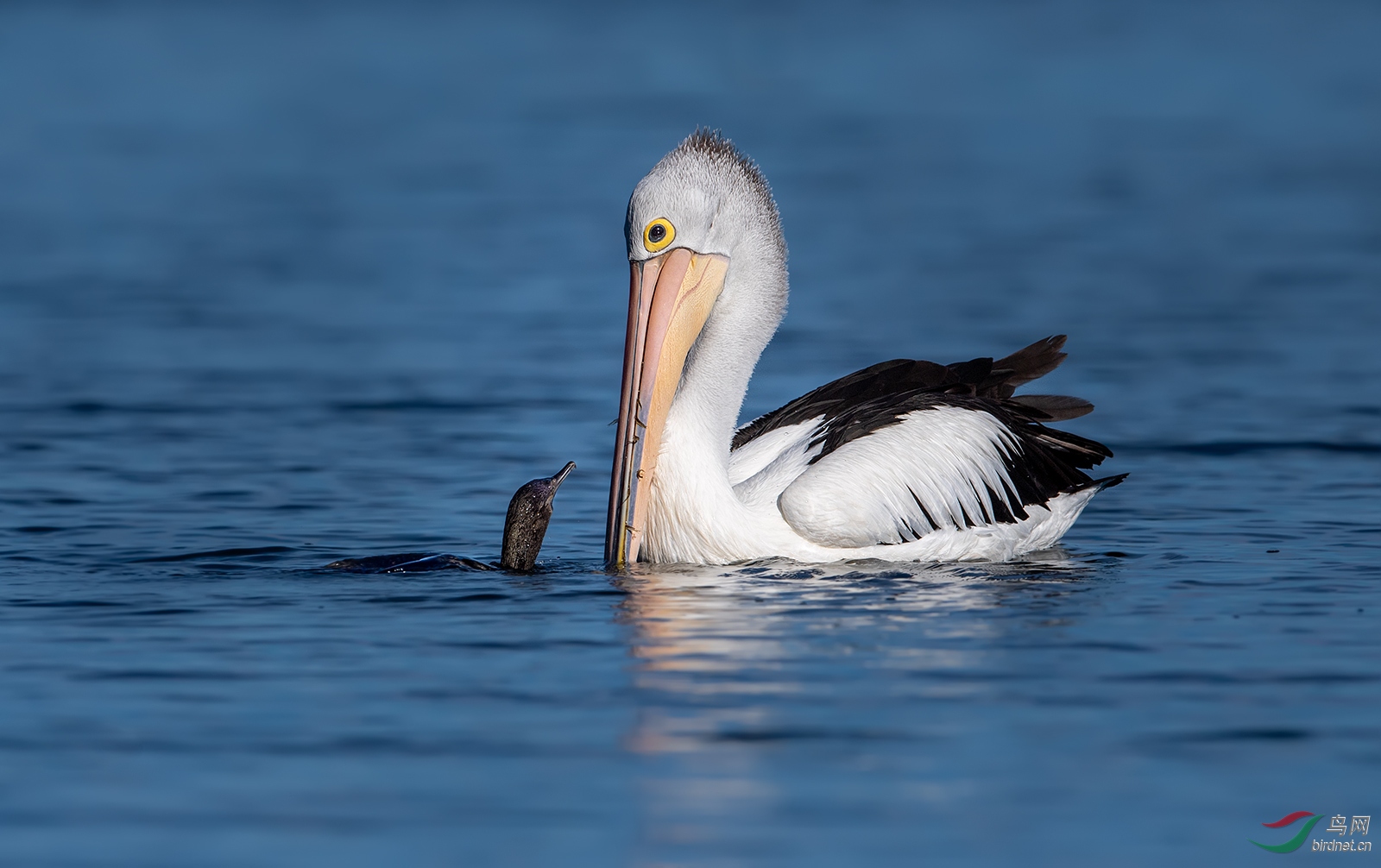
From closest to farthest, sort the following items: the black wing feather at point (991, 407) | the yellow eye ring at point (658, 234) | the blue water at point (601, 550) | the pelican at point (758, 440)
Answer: the blue water at point (601, 550) < the pelican at point (758, 440) < the yellow eye ring at point (658, 234) < the black wing feather at point (991, 407)

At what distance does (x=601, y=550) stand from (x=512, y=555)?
0.67 meters

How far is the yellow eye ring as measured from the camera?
23.0ft

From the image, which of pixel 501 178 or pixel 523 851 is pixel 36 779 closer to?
pixel 523 851

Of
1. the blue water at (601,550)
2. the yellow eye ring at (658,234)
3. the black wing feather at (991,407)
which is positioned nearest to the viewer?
the blue water at (601,550)

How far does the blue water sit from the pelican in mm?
207

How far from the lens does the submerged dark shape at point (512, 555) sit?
6.90 m

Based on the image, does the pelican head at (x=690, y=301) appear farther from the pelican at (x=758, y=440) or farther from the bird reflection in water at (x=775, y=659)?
the bird reflection in water at (x=775, y=659)

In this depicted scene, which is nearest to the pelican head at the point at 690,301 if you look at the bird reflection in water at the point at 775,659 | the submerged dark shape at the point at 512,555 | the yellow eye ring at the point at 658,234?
the yellow eye ring at the point at 658,234

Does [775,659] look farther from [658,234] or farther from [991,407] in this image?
[991,407]

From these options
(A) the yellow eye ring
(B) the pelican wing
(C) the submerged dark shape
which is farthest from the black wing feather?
(C) the submerged dark shape

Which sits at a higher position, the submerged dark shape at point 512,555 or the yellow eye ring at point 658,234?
the yellow eye ring at point 658,234

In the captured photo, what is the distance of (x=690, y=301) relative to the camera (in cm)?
716

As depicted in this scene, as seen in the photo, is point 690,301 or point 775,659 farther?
point 690,301

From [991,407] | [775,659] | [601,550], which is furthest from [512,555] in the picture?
[991,407]
